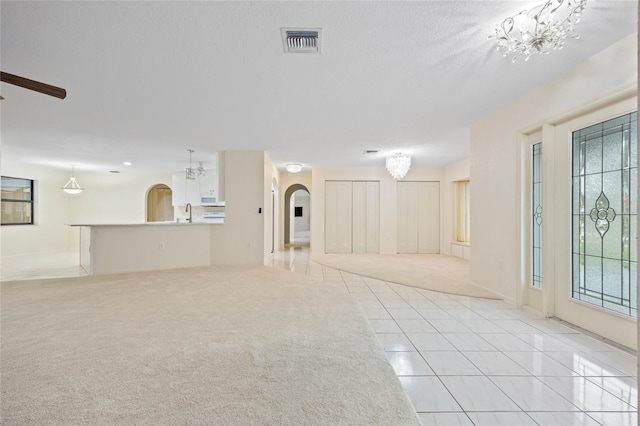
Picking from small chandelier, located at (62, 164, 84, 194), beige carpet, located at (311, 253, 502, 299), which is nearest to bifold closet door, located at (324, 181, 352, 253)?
beige carpet, located at (311, 253, 502, 299)

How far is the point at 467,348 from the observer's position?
7.76 feet

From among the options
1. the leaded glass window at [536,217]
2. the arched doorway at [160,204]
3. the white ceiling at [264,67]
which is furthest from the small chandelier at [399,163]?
the arched doorway at [160,204]

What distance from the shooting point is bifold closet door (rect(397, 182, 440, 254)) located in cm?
848

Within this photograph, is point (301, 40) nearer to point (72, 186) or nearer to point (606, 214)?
point (606, 214)

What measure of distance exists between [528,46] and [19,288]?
6.56m

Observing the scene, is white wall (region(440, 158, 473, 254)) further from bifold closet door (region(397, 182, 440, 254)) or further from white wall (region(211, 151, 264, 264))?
white wall (region(211, 151, 264, 264))

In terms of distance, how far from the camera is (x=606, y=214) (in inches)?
101

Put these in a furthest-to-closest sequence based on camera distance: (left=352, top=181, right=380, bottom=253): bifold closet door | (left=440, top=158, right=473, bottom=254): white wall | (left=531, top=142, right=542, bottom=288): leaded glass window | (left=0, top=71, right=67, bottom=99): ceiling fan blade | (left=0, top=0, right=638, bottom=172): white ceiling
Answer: (left=352, top=181, right=380, bottom=253): bifold closet door < (left=440, top=158, right=473, bottom=254): white wall < (left=531, top=142, right=542, bottom=288): leaded glass window < (left=0, top=0, right=638, bottom=172): white ceiling < (left=0, top=71, right=67, bottom=99): ceiling fan blade

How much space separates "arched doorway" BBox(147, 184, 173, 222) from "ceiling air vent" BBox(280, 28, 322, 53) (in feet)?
31.9

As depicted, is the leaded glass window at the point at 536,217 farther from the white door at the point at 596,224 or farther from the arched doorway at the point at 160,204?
the arched doorway at the point at 160,204

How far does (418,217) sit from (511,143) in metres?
5.03

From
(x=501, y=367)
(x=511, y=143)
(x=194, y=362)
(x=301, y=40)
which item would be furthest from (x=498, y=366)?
(x=301, y=40)

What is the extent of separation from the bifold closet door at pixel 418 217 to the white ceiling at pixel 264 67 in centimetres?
340

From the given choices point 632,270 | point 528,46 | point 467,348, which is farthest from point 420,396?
point 528,46
